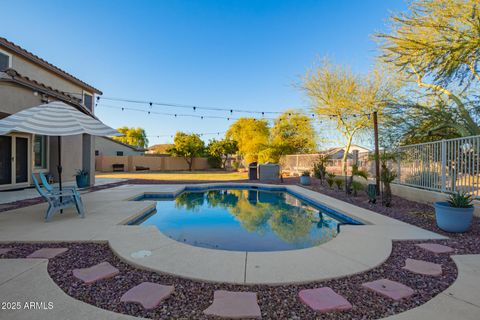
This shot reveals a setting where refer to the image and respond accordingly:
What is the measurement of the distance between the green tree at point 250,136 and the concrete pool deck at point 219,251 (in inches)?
642

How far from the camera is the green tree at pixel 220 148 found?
2547 cm


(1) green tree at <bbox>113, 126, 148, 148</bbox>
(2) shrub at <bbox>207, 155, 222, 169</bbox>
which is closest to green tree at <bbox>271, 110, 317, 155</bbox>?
(2) shrub at <bbox>207, 155, 222, 169</bbox>

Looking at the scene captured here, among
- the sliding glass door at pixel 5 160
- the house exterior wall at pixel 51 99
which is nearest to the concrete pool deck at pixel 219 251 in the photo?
the house exterior wall at pixel 51 99

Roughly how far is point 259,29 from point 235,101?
22.8 feet

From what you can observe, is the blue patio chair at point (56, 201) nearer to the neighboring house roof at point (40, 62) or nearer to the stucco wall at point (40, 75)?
the neighboring house roof at point (40, 62)

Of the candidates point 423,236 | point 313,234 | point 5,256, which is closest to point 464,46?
point 423,236

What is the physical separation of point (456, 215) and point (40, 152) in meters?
12.1

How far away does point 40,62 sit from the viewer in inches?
325

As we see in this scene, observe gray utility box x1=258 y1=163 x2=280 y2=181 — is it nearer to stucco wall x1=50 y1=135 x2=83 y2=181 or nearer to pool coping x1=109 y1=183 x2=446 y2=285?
stucco wall x1=50 y1=135 x2=83 y2=181

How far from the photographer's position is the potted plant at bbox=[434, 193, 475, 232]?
12.0 feet

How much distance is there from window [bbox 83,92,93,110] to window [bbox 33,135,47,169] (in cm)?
279

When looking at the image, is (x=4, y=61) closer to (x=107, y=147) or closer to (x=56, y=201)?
(x=56, y=201)

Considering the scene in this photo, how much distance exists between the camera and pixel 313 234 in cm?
452

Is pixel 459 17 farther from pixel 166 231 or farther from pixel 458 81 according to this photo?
pixel 166 231
